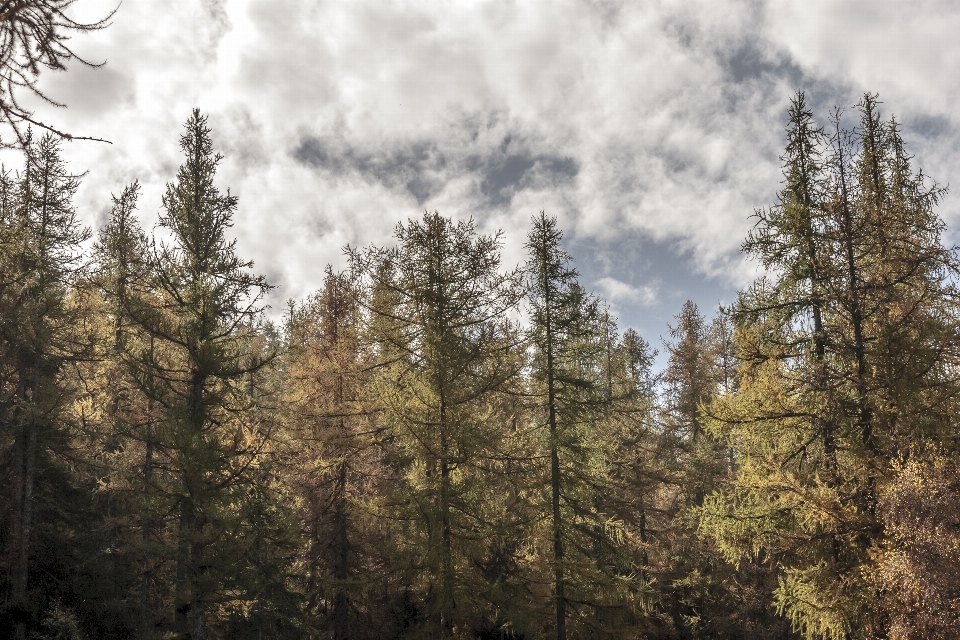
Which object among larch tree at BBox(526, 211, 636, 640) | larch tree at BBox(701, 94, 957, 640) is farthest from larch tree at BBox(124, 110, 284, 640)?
larch tree at BBox(701, 94, 957, 640)

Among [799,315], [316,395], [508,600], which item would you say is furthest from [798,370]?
[316,395]

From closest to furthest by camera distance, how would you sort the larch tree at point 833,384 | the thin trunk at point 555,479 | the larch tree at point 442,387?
the larch tree at point 833,384 < the larch tree at point 442,387 < the thin trunk at point 555,479

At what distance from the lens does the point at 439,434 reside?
41.5ft

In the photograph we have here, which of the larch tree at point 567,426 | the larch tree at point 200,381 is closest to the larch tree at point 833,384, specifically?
the larch tree at point 567,426

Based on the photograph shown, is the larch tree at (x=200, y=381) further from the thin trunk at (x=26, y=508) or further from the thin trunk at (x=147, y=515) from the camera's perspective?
the thin trunk at (x=26, y=508)

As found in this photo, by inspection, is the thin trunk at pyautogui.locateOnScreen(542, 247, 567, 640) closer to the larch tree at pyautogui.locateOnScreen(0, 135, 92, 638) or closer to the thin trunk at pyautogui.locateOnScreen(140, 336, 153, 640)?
the thin trunk at pyautogui.locateOnScreen(140, 336, 153, 640)

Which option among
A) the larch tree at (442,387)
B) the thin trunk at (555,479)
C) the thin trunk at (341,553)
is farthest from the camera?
the thin trunk at (341,553)

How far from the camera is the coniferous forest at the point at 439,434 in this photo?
9805 millimetres

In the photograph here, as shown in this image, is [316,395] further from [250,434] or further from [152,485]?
[152,485]

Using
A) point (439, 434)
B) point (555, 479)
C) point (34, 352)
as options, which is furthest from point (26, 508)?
point (555, 479)

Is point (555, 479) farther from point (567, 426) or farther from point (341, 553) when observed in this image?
point (341, 553)

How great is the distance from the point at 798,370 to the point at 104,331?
81.4ft

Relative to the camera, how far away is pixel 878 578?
871 cm

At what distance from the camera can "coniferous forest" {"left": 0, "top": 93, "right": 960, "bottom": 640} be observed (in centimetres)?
980
